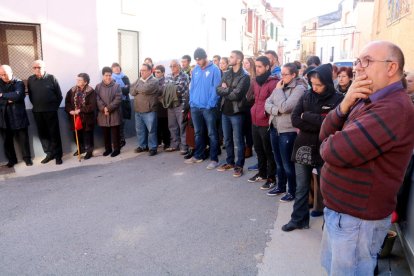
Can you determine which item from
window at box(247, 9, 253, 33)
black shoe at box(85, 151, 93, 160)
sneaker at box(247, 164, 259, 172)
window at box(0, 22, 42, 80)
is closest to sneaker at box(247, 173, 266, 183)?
sneaker at box(247, 164, 259, 172)

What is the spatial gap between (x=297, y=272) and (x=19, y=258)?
8.73 ft

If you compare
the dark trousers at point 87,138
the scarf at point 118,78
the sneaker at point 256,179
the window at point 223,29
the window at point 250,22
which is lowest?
the sneaker at point 256,179

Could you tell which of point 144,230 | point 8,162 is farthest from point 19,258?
point 8,162

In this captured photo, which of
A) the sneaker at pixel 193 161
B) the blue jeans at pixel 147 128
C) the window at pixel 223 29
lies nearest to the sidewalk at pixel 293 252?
the sneaker at pixel 193 161

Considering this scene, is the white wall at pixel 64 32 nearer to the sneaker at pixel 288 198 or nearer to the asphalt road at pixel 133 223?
the asphalt road at pixel 133 223

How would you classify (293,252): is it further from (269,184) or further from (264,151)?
(264,151)

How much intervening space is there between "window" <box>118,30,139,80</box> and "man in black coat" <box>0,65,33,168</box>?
A: 10.6 feet

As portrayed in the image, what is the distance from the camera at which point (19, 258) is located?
12.3 ft

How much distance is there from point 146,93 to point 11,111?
246 cm

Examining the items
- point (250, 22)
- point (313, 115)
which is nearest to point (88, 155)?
point (313, 115)

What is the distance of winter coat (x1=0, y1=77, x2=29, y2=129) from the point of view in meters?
6.64

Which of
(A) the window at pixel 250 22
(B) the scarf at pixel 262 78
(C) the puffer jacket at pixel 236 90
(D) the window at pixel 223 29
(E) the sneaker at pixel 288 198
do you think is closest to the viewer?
(E) the sneaker at pixel 288 198

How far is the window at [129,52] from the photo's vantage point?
31.4 feet

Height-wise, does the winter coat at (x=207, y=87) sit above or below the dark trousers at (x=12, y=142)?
above
